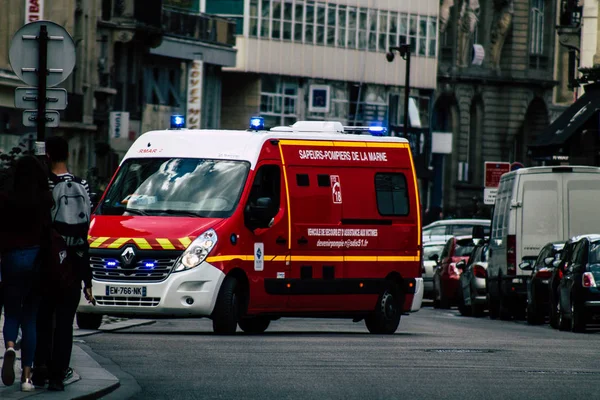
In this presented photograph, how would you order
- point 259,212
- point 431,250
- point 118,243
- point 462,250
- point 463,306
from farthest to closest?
1. point 431,250
2. point 462,250
3. point 463,306
4. point 259,212
5. point 118,243

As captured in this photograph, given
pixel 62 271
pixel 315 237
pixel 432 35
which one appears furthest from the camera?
pixel 432 35

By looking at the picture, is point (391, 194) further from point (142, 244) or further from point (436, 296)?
point (436, 296)

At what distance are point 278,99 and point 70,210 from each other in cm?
6934

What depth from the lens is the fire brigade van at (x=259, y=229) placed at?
2261 centimetres

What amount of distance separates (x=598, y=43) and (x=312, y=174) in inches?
1417

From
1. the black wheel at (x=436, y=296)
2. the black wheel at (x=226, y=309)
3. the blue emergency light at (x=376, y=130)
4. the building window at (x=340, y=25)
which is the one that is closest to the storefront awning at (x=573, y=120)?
the black wheel at (x=436, y=296)

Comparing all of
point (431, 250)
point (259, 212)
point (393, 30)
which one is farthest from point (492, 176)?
point (393, 30)

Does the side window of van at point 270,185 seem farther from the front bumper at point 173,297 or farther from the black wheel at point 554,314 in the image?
the black wheel at point 554,314

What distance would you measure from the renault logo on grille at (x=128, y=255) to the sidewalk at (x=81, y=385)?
15.4ft

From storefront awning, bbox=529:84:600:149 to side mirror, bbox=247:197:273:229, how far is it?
3144 cm

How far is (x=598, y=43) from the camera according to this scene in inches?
2328

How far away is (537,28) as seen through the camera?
10200cm

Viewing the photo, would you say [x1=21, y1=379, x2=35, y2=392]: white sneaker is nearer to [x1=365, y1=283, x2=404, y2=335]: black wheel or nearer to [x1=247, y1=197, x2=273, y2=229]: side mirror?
[x1=247, y1=197, x2=273, y2=229]: side mirror

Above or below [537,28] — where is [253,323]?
below
